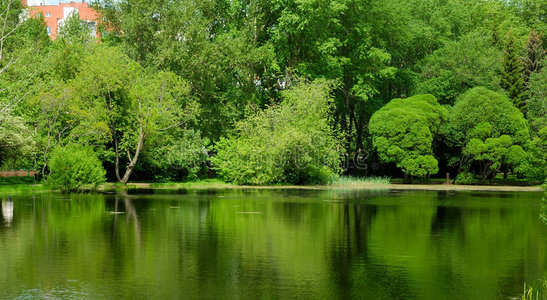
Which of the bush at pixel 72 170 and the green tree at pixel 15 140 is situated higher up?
the green tree at pixel 15 140

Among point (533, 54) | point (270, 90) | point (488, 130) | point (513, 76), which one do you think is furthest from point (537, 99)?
point (270, 90)

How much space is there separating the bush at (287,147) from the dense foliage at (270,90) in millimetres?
154

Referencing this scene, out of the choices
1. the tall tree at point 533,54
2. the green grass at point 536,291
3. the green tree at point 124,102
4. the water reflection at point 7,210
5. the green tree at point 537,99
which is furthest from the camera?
the tall tree at point 533,54

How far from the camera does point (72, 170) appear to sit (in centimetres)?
3369

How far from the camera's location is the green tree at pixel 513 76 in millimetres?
62125

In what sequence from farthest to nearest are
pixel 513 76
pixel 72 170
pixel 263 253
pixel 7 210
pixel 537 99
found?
pixel 513 76 < pixel 537 99 < pixel 72 170 < pixel 7 210 < pixel 263 253

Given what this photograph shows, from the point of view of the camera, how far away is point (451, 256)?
1398 cm

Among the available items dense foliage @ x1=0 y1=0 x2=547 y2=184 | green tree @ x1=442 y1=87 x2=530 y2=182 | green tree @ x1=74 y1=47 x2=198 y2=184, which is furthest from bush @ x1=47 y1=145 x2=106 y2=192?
green tree @ x1=442 y1=87 x2=530 y2=182

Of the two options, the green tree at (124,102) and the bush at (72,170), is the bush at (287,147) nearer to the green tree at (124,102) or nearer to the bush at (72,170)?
the green tree at (124,102)

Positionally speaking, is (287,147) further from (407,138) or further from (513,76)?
(513,76)

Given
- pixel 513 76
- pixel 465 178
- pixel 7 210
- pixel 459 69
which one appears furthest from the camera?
pixel 513 76

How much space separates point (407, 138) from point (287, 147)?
12858 millimetres

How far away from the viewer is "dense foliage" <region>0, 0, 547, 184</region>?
137ft

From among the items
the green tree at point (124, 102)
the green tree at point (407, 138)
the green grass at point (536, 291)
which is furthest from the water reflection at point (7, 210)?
the green tree at point (407, 138)
